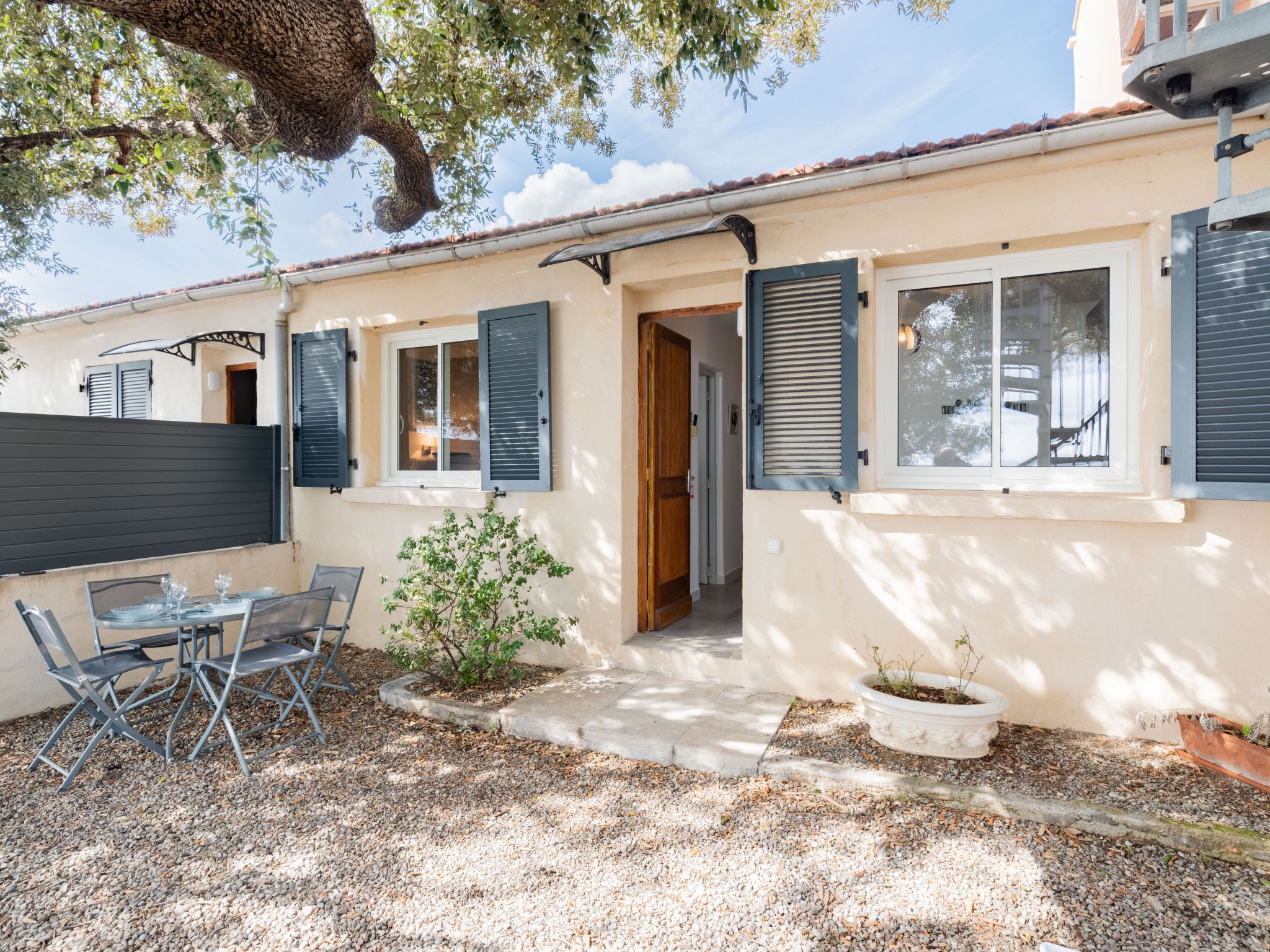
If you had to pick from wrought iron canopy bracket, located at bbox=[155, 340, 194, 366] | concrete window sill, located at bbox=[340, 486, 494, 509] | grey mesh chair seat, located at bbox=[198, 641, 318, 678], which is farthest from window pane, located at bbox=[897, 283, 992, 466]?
wrought iron canopy bracket, located at bbox=[155, 340, 194, 366]

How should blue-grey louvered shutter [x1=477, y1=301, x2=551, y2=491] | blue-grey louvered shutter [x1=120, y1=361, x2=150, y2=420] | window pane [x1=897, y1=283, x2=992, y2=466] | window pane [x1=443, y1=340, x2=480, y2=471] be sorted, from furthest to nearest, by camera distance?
1. blue-grey louvered shutter [x1=120, y1=361, x2=150, y2=420]
2. window pane [x1=443, y1=340, x2=480, y2=471]
3. blue-grey louvered shutter [x1=477, y1=301, x2=551, y2=491]
4. window pane [x1=897, y1=283, x2=992, y2=466]

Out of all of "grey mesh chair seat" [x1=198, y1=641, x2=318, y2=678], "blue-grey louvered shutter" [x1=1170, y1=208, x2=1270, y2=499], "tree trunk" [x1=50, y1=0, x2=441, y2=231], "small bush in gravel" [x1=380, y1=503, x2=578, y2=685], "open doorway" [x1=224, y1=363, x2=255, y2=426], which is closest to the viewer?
"tree trunk" [x1=50, y1=0, x2=441, y2=231]

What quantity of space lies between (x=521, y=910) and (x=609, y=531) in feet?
9.51

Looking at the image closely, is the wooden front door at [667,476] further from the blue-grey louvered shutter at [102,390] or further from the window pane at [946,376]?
the blue-grey louvered shutter at [102,390]

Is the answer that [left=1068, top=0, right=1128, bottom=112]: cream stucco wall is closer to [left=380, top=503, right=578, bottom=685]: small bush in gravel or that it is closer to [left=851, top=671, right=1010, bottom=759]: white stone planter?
[left=851, top=671, right=1010, bottom=759]: white stone planter

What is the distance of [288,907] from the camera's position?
254 cm

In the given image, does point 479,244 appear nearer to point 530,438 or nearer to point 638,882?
point 530,438

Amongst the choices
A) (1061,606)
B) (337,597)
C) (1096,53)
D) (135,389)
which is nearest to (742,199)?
(1061,606)

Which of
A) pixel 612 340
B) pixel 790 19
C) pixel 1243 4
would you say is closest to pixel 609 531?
pixel 612 340

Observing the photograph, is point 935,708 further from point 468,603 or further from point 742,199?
point 742,199

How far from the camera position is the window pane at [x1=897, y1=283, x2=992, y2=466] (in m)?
4.21

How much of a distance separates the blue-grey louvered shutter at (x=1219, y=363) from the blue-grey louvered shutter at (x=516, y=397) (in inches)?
159

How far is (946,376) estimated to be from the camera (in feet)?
14.1

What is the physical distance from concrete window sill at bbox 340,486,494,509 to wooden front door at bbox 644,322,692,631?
1.44 m
